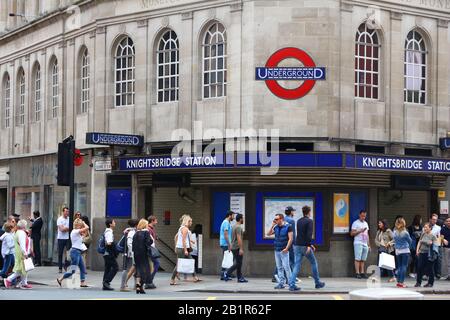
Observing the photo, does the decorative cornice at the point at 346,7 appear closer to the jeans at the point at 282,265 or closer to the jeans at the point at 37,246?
the jeans at the point at 282,265

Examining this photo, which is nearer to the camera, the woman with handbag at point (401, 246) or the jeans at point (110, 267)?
the jeans at point (110, 267)

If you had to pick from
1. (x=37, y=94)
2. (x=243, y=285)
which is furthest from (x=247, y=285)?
(x=37, y=94)

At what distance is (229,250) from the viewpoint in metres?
24.5

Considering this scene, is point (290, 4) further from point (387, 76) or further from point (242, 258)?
point (242, 258)

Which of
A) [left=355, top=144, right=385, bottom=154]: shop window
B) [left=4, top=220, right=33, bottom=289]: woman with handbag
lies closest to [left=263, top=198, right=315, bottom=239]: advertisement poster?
[left=355, top=144, right=385, bottom=154]: shop window

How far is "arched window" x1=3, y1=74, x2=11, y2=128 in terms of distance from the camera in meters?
39.5

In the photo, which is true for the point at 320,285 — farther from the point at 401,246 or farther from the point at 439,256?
the point at 439,256

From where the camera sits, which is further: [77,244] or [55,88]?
[55,88]

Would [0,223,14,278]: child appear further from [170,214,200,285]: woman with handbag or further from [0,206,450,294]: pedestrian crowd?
[170,214,200,285]: woman with handbag

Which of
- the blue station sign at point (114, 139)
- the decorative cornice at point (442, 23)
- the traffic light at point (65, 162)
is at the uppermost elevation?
the decorative cornice at point (442, 23)

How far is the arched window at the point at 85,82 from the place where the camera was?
32.2m

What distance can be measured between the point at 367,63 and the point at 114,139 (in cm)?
763

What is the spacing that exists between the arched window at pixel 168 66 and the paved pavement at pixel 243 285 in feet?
18.5

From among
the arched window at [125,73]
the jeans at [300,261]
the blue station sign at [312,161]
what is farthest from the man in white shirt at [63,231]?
the jeans at [300,261]
